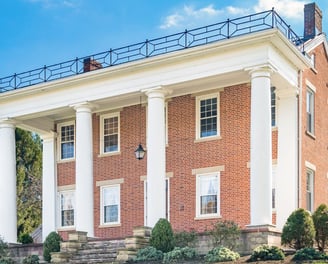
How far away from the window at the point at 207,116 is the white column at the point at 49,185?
28.4 ft

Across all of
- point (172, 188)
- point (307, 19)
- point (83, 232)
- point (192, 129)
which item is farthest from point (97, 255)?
point (307, 19)

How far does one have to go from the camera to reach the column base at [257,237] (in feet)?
77.5

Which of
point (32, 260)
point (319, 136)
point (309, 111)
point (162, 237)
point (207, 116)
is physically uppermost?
point (309, 111)

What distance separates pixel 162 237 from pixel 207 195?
4.76m

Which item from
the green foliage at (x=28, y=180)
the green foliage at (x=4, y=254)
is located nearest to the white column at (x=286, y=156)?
the green foliage at (x=4, y=254)

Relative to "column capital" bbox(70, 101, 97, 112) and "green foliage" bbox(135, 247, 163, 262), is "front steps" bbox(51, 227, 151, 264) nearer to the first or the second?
"green foliage" bbox(135, 247, 163, 262)

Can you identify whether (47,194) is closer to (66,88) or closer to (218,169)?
(66,88)

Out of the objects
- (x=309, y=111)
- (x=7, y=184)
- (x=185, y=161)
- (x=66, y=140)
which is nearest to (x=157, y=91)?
(x=185, y=161)

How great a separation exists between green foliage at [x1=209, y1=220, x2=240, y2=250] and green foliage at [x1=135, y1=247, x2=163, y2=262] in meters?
2.11

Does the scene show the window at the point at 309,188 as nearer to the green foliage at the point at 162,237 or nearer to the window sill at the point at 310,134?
the window sill at the point at 310,134

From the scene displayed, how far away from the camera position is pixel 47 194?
34.4m

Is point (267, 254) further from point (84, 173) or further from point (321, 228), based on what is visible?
point (84, 173)

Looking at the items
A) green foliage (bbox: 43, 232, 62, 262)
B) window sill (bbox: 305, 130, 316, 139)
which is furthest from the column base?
green foliage (bbox: 43, 232, 62, 262)

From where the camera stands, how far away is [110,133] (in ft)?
107
